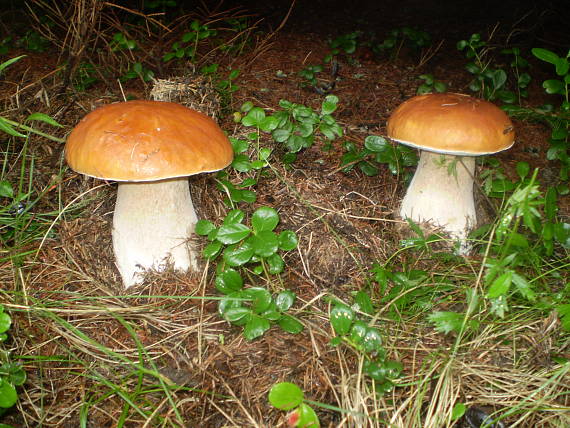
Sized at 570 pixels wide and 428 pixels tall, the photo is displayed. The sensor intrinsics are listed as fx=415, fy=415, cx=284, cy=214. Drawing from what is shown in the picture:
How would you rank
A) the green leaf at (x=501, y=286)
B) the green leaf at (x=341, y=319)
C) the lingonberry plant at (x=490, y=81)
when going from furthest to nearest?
the lingonberry plant at (x=490, y=81)
the green leaf at (x=341, y=319)
the green leaf at (x=501, y=286)

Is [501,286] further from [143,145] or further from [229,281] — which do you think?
[143,145]

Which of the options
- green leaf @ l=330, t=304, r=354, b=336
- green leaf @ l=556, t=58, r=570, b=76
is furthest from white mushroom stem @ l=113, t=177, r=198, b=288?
green leaf @ l=556, t=58, r=570, b=76

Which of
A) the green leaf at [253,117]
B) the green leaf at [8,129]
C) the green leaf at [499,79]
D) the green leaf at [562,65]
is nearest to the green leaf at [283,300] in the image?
the green leaf at [253,117]

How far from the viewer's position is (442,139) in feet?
7.59

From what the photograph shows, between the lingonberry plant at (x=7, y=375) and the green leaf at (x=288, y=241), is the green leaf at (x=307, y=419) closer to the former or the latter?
the green leaf at (x=288, y=241)

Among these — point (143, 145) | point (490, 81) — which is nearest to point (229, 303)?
point (143, 145)

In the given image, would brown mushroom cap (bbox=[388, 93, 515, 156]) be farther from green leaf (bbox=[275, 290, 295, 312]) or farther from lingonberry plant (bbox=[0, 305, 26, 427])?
lingonberry plant (bbox=[0, 305, 26, 427])

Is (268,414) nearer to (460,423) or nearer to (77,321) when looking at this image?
(460,423)

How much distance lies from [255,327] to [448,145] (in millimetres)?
1443

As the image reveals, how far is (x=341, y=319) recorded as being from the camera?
1.86 metres

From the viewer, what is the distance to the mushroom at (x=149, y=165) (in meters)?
1.94

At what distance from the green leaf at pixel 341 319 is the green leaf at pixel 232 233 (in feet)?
1.91

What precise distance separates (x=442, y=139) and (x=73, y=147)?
196cm

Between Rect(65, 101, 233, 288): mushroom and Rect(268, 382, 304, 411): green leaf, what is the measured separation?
1.05m
